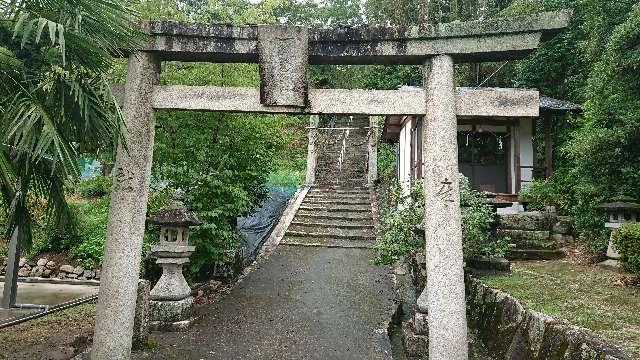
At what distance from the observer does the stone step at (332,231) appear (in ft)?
45.7

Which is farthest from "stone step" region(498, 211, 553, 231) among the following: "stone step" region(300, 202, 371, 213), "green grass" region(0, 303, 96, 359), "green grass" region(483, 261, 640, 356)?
"green grass" region(0, 303, 96, 359)

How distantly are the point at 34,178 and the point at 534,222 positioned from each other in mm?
11123

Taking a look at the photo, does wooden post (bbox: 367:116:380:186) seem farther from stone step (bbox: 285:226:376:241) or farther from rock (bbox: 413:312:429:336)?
rock (bbox: 413:312:429:336)

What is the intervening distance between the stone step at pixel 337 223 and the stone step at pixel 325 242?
99 cm

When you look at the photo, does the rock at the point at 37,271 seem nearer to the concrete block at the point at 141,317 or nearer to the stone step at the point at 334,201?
the concrete block at the point at 141,317

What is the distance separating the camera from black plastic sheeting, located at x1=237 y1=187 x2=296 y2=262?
489 inches

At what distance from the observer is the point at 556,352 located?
438cm

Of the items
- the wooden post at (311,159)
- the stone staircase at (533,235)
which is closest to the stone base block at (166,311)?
the stone staircase at (533,235)

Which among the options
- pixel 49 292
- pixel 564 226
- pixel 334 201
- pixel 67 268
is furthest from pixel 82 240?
pixel 564 226

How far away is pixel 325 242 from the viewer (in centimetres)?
1359

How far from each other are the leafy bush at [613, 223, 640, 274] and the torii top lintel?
440 cm

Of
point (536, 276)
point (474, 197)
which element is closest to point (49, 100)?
point (474, 197)

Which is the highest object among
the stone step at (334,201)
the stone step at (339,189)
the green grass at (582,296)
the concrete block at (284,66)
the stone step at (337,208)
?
the concrete block at (284,66)

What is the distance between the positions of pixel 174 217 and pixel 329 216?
8.95 meters
